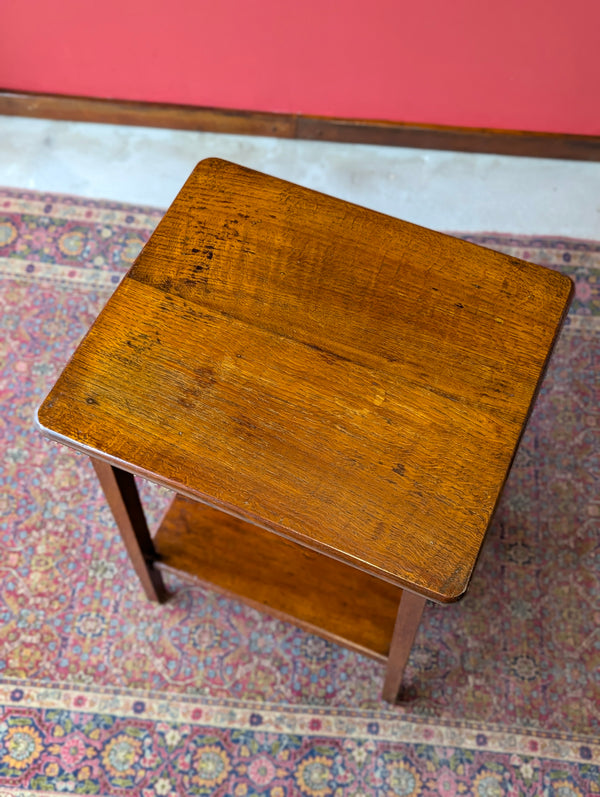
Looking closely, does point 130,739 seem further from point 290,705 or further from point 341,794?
point 341,794

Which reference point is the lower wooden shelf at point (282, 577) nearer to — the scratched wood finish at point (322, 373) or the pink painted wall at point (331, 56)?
the scratched wood finish at point (322, 373)

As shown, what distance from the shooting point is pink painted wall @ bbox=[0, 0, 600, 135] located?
228 cm

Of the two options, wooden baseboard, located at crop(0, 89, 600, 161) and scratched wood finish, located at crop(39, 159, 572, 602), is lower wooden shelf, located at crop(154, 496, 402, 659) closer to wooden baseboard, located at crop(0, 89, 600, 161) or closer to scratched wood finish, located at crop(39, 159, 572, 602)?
scratched wood finish, located at crop(39, 159, 572, 602)

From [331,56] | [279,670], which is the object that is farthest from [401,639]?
[331,56]

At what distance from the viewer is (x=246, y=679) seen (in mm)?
1872

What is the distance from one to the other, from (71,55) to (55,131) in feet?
0.84

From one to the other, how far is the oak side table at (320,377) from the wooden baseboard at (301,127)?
1.12m

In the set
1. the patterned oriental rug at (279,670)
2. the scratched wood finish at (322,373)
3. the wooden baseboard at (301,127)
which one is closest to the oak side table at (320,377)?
the scratched wood finish at (322,373)

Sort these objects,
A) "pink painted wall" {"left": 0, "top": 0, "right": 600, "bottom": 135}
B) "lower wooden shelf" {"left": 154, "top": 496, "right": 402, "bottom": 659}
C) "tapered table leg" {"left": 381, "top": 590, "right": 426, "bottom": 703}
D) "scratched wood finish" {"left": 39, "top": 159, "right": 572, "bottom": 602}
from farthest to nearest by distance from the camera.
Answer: "pink painted wall" {"left": 0, "top": 0, "right": 600, "bottom": 135}, "lower wooden shelf" {"left": 154, "top": 496, "right": 402, "bottom": 659}, "tapered table leg" {"left": 381, "top": 590, "right": 426, "bottom": 703}, "scratched wood finish" {"left": 39, "top": 159, "right": 572, "bottom": 602}

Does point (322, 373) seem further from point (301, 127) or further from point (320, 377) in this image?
point (301, 127)

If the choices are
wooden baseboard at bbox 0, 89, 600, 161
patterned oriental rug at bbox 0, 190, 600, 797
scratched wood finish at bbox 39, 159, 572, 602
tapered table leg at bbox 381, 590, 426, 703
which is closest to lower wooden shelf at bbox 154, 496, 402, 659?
tapered table leg at bbox 381, 590, 426, 703

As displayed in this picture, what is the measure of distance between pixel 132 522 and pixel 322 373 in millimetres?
504

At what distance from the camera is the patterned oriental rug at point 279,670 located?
1.78m

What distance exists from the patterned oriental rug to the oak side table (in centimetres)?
29
